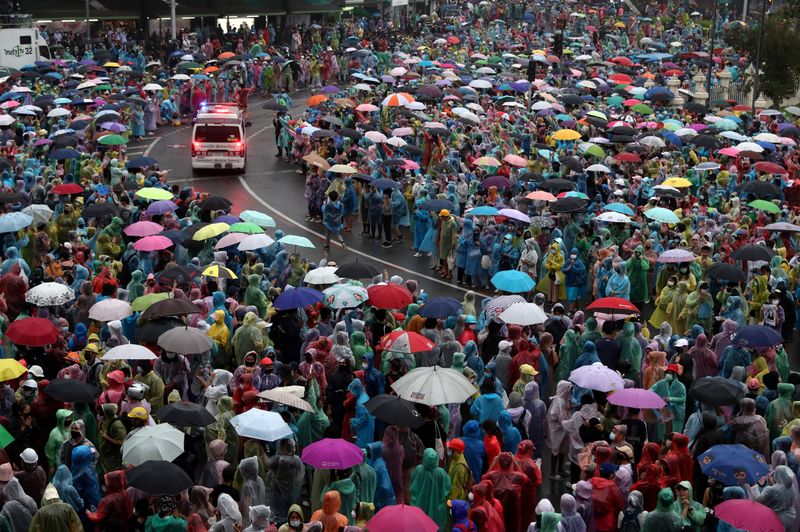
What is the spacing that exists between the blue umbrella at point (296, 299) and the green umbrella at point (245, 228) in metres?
3.86

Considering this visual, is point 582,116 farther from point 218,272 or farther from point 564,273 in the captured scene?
point 218,272

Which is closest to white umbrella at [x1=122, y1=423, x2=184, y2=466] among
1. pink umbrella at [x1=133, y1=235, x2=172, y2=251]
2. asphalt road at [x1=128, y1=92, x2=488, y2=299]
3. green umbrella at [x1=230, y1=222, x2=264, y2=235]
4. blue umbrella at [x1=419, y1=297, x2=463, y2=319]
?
blue umbrella at [x1=419, y1=297, x2=463, y2=319]

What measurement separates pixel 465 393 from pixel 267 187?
1976 cm

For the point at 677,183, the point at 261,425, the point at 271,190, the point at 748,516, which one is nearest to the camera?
the point at 748,516

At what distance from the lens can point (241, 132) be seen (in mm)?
33281

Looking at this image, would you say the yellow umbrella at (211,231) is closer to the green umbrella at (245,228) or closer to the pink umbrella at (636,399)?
the green umbrella at (245,228)

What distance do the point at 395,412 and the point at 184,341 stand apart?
3.35 meters

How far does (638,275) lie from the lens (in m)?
22.3

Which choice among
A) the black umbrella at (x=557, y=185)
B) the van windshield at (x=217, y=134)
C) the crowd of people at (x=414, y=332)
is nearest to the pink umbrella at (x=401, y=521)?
the crowd of people at (x=414, y=332)

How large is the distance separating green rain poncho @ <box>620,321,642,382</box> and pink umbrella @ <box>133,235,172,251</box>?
25.1ft

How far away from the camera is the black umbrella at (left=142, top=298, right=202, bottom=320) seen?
16.5 m

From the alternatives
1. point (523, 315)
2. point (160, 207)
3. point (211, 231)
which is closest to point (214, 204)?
point (160, 207)

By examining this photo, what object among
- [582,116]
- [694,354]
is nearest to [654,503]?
[694,354]

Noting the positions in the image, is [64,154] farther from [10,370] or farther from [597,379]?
[597,379]
